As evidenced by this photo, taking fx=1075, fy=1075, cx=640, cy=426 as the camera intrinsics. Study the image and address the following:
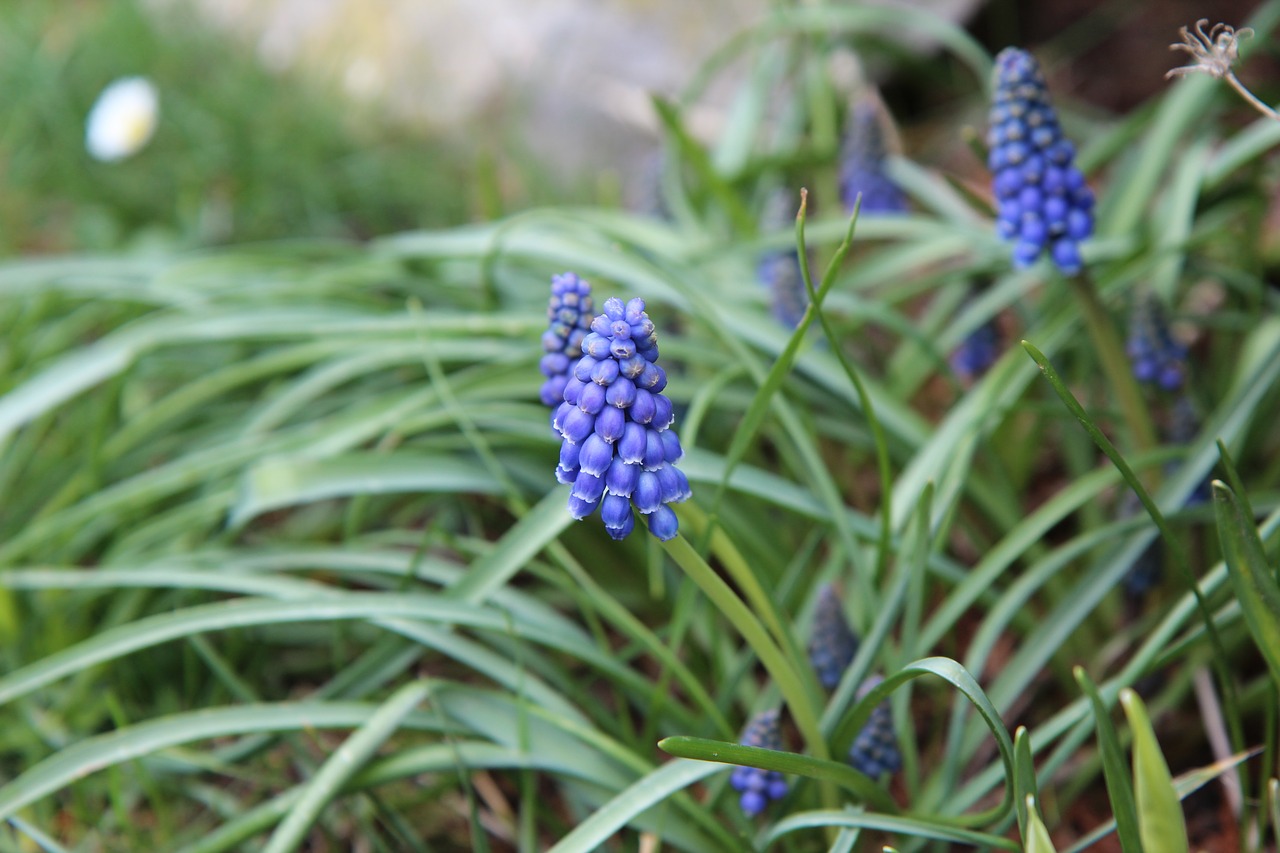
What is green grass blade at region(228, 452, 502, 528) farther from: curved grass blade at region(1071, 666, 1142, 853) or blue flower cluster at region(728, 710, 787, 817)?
curved grass blade at region(1071, 666, 1142, 853)

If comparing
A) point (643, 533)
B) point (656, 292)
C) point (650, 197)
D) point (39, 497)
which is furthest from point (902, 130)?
point (39, 497)

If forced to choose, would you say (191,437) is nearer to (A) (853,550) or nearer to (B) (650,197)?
(B) (650,197)

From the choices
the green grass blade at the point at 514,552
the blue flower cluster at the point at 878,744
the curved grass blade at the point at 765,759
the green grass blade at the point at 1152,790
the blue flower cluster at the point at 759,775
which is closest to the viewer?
the green grass blade at the point at 1152,790

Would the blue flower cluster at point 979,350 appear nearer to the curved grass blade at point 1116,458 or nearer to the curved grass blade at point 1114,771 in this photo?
the curved grass blade at point 1116,458

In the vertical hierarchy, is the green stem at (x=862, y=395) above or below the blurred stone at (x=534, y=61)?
below

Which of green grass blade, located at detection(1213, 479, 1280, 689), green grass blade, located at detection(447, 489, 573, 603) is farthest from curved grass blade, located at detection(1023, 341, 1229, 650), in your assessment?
green grass blade, located at detection(447, 489, 573, 603)

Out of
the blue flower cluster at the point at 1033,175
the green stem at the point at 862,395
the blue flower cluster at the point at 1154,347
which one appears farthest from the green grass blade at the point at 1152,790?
the blue flower cluster at the point at 1154,347

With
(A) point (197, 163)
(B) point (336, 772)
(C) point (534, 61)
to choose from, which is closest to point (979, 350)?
(B) point (336, 772)

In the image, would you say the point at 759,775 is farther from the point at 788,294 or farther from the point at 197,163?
the point at 197,163
